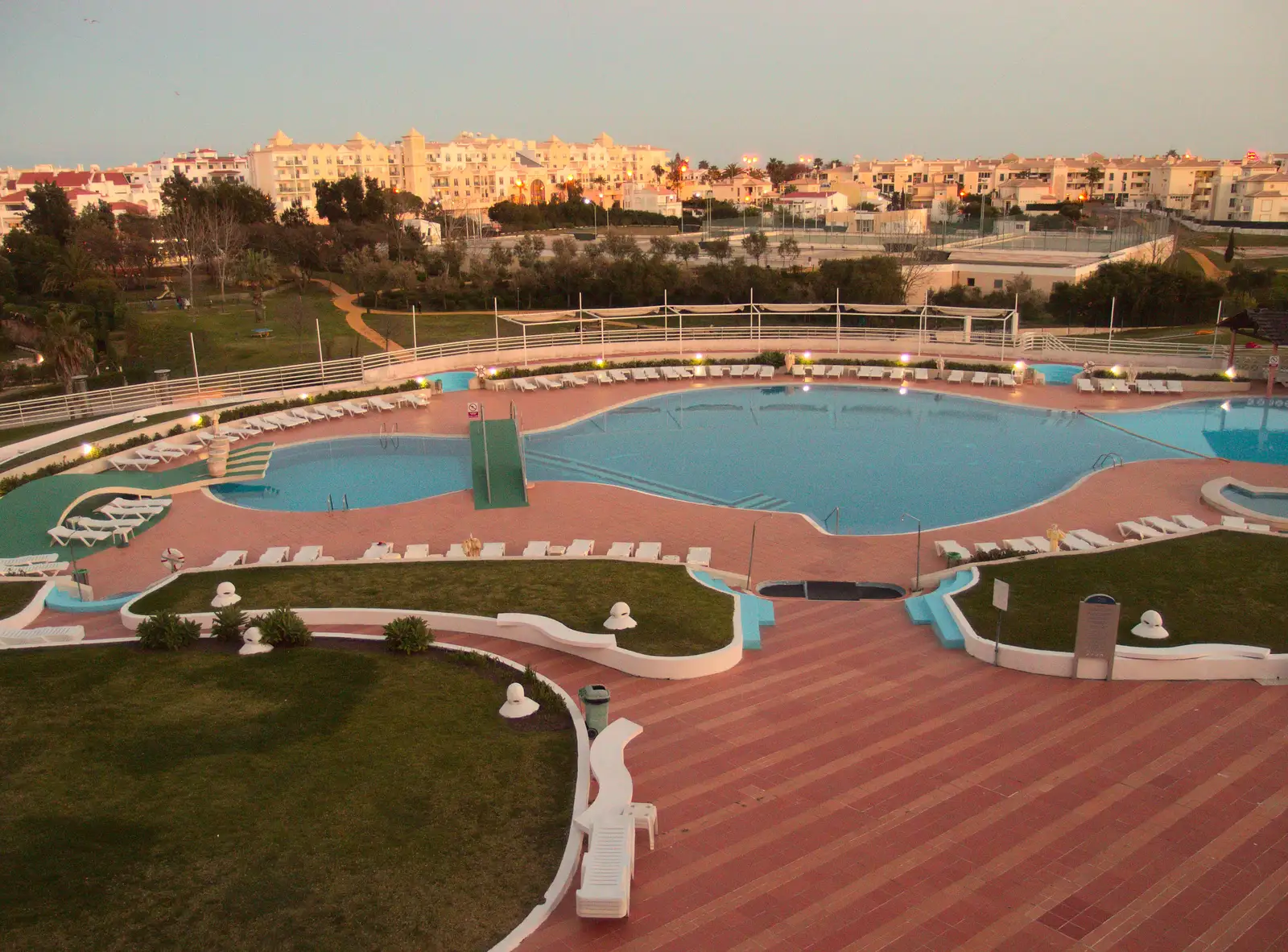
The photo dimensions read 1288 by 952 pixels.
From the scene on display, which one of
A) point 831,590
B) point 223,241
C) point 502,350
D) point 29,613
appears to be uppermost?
point 223,241

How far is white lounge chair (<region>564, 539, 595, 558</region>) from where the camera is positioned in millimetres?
14039

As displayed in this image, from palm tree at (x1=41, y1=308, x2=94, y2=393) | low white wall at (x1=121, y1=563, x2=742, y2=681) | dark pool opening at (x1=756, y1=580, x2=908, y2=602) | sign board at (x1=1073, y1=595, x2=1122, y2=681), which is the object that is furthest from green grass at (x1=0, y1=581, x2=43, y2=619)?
palm tree at (x1=41, y1=308, x2=94, y2=393)

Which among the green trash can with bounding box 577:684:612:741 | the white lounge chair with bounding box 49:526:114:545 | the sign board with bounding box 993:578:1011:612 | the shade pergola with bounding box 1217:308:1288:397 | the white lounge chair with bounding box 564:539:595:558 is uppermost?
the shade pergola with bounding box 1217:308:1288:397

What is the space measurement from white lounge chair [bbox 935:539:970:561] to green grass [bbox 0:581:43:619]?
11.7 metres

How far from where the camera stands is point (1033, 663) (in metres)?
10.4

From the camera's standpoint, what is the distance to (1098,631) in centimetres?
1003

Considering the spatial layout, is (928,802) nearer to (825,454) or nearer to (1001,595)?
(1001,595)

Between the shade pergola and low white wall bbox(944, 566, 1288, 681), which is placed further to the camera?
the shade pergola

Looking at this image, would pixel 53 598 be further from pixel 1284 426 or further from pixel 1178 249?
pixel 1178 249

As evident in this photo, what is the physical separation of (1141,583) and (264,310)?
112 ft

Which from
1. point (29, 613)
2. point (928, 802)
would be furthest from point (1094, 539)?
point (29, 613)

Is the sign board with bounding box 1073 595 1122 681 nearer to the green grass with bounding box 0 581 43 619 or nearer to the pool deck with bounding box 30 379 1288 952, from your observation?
the pool deck with bounding box 30 379 1288 952

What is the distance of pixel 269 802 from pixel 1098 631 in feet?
25.2

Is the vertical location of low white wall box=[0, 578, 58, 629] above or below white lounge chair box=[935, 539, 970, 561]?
below
